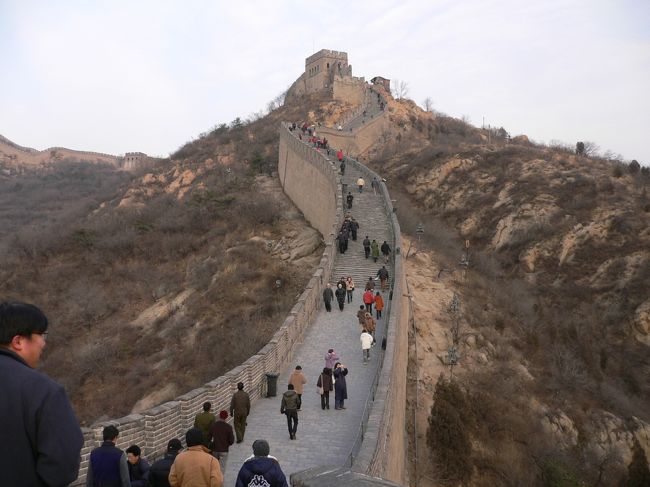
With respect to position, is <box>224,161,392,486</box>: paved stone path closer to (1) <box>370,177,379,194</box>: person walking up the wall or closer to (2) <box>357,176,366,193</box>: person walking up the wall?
(2) <box>357,176,366,193</box>: person walking up the wall

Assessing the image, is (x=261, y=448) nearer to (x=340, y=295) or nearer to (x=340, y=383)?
(x=340, y=383)

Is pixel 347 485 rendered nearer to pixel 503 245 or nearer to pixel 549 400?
pixel 549 400

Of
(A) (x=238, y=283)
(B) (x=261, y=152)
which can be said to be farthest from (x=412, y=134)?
(A) (x=238, y=283)

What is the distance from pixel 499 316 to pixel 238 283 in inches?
427

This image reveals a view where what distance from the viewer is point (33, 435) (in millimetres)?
2279

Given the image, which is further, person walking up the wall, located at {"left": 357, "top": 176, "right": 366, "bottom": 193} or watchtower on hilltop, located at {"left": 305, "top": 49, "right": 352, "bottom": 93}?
watchtower on hilltop, located at {"left": 305, "top": 49, "right": 352, "bottom": 93}

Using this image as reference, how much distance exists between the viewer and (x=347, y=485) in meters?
4.21

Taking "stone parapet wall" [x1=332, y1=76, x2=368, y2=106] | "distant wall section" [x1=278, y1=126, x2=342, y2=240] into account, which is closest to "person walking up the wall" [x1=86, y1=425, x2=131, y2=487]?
"distant wall section" [x1=278, y1=126, x2=342, y2=240]

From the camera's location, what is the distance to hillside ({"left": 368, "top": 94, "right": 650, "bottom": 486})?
48.6 feet

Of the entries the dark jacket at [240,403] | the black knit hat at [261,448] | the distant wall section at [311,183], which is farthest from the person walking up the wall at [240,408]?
the distant wall section at [311,183]

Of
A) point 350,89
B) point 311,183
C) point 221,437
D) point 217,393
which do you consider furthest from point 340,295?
point 350,89

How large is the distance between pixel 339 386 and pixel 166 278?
810 inches

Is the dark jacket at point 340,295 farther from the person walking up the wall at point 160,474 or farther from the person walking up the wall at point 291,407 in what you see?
the person walking up the wall at point 160,474

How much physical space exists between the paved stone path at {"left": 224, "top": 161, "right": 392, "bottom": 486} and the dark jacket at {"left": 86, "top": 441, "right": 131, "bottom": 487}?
11.6 ft
